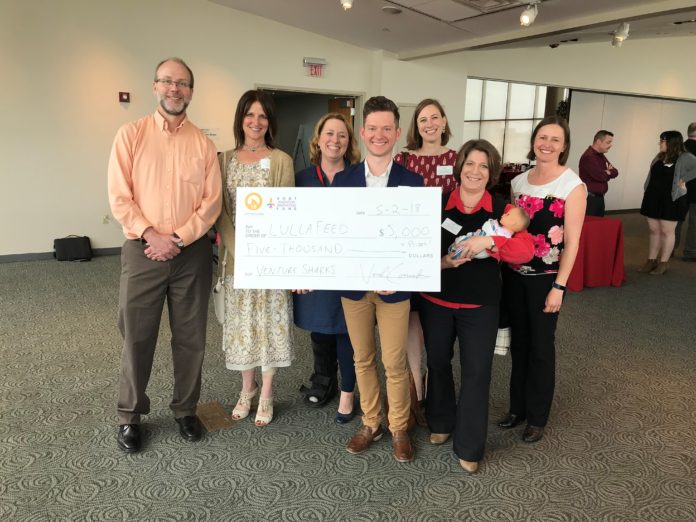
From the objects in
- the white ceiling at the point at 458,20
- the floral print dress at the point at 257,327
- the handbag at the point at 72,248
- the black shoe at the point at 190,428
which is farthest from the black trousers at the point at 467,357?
the handbag at the point at 72,248

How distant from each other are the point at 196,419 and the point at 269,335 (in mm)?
555

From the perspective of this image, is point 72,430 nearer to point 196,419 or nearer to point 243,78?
point 196,419

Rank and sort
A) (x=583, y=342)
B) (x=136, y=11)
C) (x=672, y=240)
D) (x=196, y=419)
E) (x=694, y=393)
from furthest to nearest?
(x=136, y=11) → (x=672, y=240) → (x=583, y=342) → (x=694, y=393) → (x=196, y=419)

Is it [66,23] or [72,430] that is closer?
[72,430]

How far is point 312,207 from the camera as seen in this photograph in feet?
6.68

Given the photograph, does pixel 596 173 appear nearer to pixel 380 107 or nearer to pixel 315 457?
pixel 380 107

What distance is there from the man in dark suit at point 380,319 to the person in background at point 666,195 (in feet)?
16.8

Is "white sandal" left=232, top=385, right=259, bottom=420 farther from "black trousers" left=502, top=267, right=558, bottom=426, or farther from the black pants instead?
the black pants

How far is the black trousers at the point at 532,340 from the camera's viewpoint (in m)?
2.27

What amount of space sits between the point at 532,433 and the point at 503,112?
10.6 m

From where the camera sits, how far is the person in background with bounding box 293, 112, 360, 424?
2.37m

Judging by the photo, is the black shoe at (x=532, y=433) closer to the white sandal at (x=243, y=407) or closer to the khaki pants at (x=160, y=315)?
the white sandal at (x=243, y=407)

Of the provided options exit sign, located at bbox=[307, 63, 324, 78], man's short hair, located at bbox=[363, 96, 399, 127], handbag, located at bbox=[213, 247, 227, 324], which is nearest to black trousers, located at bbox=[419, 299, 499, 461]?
man's short hair, located at bbox=[363, 96, 399, 127]

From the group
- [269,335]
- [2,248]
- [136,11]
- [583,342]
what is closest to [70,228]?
[2,248]
